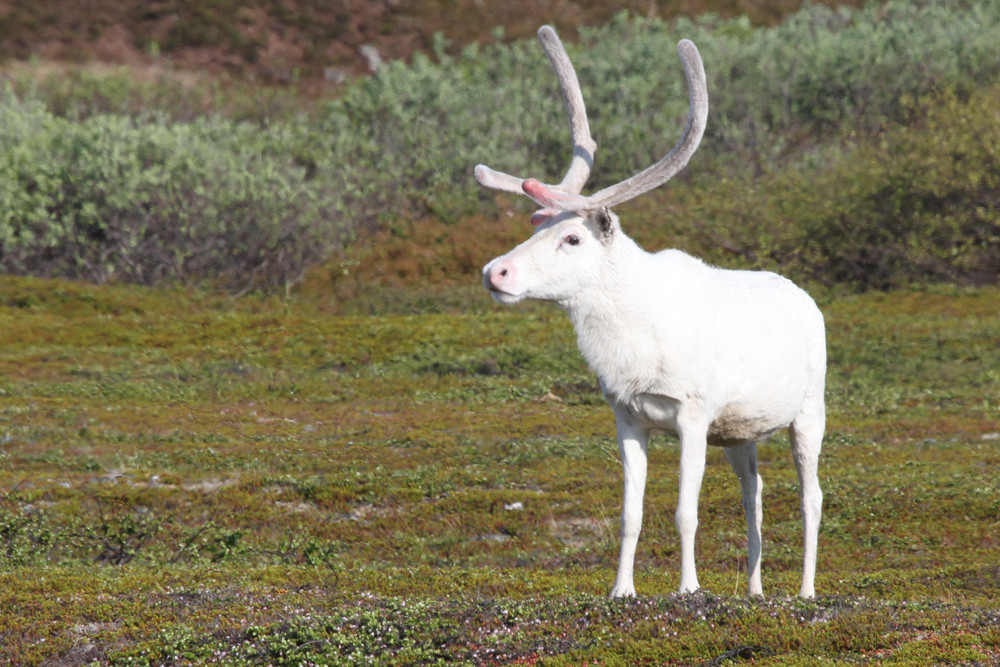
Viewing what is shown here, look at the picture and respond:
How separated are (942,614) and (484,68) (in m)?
44.9

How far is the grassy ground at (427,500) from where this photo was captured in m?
8.21

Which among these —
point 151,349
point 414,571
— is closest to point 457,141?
point 151,349

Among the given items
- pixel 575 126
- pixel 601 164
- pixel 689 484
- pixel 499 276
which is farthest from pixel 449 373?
pixel 601 164

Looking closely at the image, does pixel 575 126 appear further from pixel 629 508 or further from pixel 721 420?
pixel 629 508

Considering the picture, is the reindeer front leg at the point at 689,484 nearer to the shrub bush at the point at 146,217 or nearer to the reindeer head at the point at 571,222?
the reindeer head at the point at 571,222

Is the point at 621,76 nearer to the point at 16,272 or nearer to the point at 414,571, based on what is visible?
the point at 16,272

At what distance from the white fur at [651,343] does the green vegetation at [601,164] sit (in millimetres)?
22058

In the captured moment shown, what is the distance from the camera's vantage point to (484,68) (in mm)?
51312

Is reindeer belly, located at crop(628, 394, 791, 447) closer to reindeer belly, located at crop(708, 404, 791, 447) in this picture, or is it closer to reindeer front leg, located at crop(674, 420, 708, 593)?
reindeer belly, located at crop(708, 404, 791, 447)

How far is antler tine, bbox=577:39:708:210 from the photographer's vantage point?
8.77 meters

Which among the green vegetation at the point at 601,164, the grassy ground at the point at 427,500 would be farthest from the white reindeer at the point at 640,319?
the green vegetation at the point at 601,164

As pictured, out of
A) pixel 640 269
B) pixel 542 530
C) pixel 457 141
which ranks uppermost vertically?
pixel 457 141

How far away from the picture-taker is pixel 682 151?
8.89 m

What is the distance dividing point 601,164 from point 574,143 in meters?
31.6
